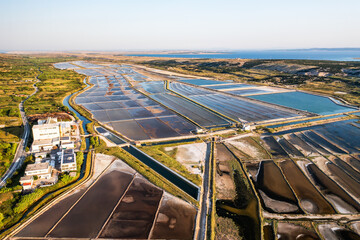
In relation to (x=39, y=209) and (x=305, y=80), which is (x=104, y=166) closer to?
(x=39, y=209)

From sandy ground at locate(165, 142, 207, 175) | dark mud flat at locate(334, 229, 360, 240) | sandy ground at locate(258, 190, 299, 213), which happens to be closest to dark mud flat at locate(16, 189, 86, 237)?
sandy ground at locate(165, 142, 207, 175)

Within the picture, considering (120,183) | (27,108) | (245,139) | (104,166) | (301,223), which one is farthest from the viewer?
(27,108)

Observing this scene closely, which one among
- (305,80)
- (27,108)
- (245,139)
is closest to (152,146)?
(245,139)

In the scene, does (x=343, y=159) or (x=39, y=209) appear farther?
(x=343, y=159)

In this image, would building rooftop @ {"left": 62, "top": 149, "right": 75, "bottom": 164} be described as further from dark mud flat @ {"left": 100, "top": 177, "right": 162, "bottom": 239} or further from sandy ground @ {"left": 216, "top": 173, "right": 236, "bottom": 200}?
Answer: sandy ground @ {"left": 216, "top": 173, "right": 236, "bottom": 200}

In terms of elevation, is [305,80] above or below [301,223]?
above

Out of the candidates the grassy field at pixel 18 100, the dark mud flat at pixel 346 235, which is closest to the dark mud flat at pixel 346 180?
the dark mud flat at pixel 346 235
